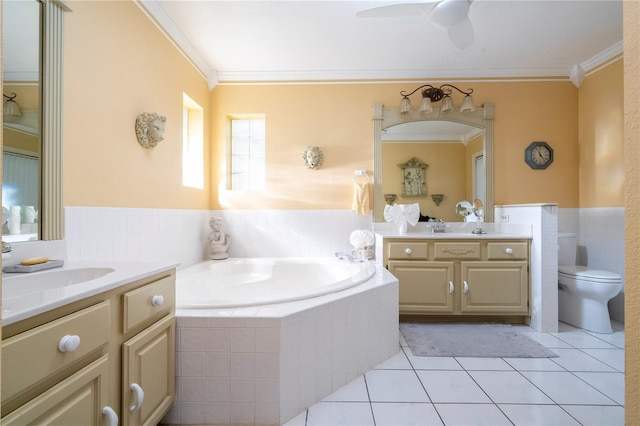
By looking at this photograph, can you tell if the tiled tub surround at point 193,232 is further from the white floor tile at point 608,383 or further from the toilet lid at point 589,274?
the white floor tile at point 608,383

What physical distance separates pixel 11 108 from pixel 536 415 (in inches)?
114

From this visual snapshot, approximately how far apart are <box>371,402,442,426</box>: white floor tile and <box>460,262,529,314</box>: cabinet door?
1.31 metres

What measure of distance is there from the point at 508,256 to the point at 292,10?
9.08 feet

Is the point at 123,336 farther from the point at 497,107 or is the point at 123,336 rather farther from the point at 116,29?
the point at 497,107

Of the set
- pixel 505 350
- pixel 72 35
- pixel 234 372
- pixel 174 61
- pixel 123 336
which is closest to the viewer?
pixel 123 336

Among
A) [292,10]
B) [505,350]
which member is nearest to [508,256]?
[505,350]

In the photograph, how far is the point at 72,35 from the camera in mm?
1586

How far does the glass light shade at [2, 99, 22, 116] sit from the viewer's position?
1253 millimetres

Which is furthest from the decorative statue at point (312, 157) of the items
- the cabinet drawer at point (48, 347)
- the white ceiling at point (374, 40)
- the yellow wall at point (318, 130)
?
the cabinet drawer at point (48, 347)

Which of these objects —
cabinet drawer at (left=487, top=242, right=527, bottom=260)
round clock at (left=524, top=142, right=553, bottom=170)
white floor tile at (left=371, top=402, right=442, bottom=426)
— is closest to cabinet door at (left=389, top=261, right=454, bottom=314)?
cabinet drawer at (left=487, top=242, right=527, bottom=260)

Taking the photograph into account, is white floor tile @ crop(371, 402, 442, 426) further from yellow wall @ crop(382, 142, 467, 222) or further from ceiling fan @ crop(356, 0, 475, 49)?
ceiling fan @ crop(356, 0, 475, 49)

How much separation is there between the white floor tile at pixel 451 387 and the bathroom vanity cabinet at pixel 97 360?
144 cm

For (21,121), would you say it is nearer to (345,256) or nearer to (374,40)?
(345,256)

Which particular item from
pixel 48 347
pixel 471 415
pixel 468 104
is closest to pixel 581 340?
pixel 471 415
